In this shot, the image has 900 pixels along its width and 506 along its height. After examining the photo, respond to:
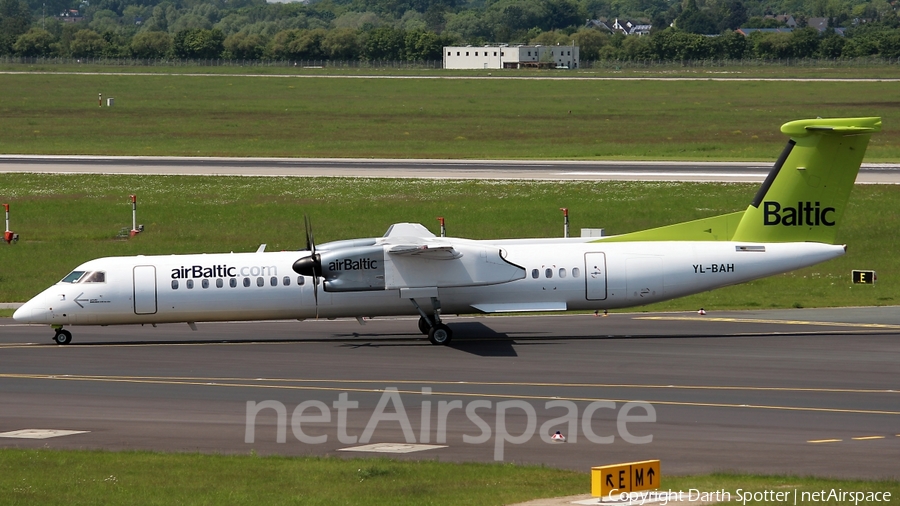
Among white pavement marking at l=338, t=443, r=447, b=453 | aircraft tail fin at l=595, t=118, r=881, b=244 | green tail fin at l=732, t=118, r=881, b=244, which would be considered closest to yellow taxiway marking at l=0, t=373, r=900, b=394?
white pavement marking at l=338, t=443, r=447, b=453

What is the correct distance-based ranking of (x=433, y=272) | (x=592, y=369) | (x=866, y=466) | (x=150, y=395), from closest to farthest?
(x=866, y=466) → (x=150, y=395) → (x=592, y=369) → (x=433, y=272)

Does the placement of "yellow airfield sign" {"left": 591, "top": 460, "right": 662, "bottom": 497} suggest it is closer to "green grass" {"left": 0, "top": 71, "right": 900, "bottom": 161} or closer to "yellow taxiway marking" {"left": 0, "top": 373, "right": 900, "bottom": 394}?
"yellow taxiway marking" {"left": 0, "top": 373, "right": 900, "bottom": 394}

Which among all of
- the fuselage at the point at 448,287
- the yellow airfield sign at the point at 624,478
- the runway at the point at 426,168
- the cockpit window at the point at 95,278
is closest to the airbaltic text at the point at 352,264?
the fuselage at the point at 448,287

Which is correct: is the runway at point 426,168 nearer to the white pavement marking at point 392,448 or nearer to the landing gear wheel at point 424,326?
the landing gear wheel at point 424,326

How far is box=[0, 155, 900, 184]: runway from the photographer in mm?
58094

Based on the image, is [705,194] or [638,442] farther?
[705,194]

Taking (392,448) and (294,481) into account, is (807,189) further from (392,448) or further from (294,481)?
(294,481)

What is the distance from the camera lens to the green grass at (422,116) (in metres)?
77.9

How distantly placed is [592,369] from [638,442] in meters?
6.72

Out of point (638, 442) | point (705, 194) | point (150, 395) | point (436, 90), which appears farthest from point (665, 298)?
point (436, 90)

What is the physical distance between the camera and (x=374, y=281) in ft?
94.5

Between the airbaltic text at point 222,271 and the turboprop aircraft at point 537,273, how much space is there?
1.2 inches

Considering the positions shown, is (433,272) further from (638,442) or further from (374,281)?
(638,442)

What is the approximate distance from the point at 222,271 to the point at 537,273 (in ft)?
27.7
